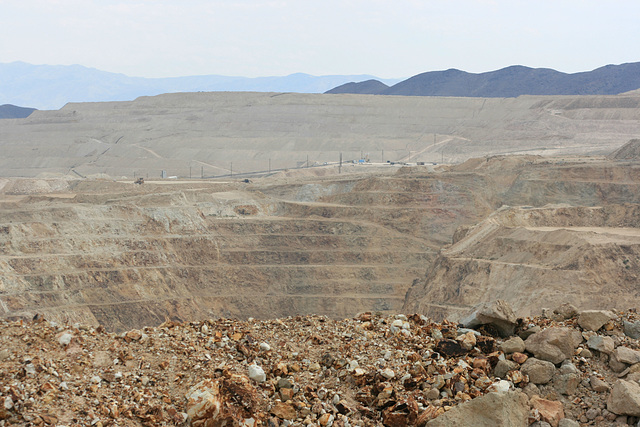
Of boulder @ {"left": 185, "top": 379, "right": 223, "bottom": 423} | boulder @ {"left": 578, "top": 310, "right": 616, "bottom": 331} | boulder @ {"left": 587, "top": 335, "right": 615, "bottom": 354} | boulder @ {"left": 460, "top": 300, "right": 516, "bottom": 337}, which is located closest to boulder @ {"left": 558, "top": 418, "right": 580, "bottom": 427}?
boulder @ {"left": 587, "top": 335, "right": 615, "bottom": 354}

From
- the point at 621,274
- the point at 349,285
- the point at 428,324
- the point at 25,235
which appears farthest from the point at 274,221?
the point at 428,324

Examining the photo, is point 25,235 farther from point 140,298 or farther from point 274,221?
point 274,221

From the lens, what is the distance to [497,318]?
409 inches

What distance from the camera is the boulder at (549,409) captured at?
865cm

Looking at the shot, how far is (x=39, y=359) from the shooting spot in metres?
8.43

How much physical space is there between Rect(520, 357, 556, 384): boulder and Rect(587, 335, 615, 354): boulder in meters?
0.85

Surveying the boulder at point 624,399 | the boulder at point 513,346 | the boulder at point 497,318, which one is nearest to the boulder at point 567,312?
the boulder at point 497,318

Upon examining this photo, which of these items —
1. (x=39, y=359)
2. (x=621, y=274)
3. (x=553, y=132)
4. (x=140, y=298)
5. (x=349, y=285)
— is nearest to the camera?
(x=39, y=359)

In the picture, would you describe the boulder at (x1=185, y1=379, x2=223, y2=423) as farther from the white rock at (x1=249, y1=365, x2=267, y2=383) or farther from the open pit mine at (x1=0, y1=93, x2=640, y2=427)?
the white rock at (x1=249, y1=365, x2=267, y2=383)

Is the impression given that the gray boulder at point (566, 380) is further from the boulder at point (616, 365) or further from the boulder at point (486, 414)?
the boulder at point (486, 414)

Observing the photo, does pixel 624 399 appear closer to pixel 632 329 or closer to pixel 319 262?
pixel 632 329

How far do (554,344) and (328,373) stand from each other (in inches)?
123

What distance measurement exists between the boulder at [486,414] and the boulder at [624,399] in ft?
3.78

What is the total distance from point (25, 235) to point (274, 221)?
21.2m
